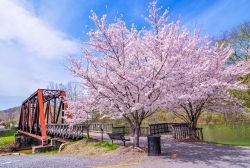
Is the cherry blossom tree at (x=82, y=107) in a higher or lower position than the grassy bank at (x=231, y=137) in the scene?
higher

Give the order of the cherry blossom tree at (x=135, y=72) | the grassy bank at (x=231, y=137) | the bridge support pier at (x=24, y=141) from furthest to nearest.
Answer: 1. the bridge support pier at (x=24, y=141)
2. the grassy bank at (x=231, y=137)
3. the cherry blossom tree at (x=135, y=72)

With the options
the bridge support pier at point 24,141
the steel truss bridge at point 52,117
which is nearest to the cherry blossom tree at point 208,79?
the steel truss bridge at point 52,117

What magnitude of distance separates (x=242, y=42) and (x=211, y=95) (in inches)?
695

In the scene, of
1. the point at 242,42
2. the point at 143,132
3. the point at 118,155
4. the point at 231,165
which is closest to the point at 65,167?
the point at 118,155

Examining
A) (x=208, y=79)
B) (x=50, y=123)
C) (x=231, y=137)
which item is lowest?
(x=231, y=137)

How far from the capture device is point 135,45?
10.7m

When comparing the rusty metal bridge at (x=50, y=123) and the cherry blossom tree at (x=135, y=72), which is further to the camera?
the rusty metal bridge at (x=50, y=123)

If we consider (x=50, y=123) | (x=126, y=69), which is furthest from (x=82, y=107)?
(x=50, y=123)

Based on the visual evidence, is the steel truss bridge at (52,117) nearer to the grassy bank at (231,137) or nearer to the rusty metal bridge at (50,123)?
the rusty metal bridge at (50,123)

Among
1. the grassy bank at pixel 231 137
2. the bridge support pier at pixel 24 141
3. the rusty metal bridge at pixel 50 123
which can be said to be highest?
the rusty metal bridge at pixel 50 123

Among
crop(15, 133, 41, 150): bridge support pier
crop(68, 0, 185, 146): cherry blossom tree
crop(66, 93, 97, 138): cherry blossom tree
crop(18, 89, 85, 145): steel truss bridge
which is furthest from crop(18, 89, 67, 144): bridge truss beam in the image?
crop(68, 0, 185, 146): cherry blossom tree

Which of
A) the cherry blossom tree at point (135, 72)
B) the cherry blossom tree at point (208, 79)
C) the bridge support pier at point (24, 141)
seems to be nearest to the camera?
the cherry blossom tree at point (135, 72)

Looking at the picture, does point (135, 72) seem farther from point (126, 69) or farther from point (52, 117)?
point (52, 117)

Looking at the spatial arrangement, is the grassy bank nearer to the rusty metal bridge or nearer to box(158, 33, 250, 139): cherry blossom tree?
box(158, 33, 250, 139): cherry blossom tree
